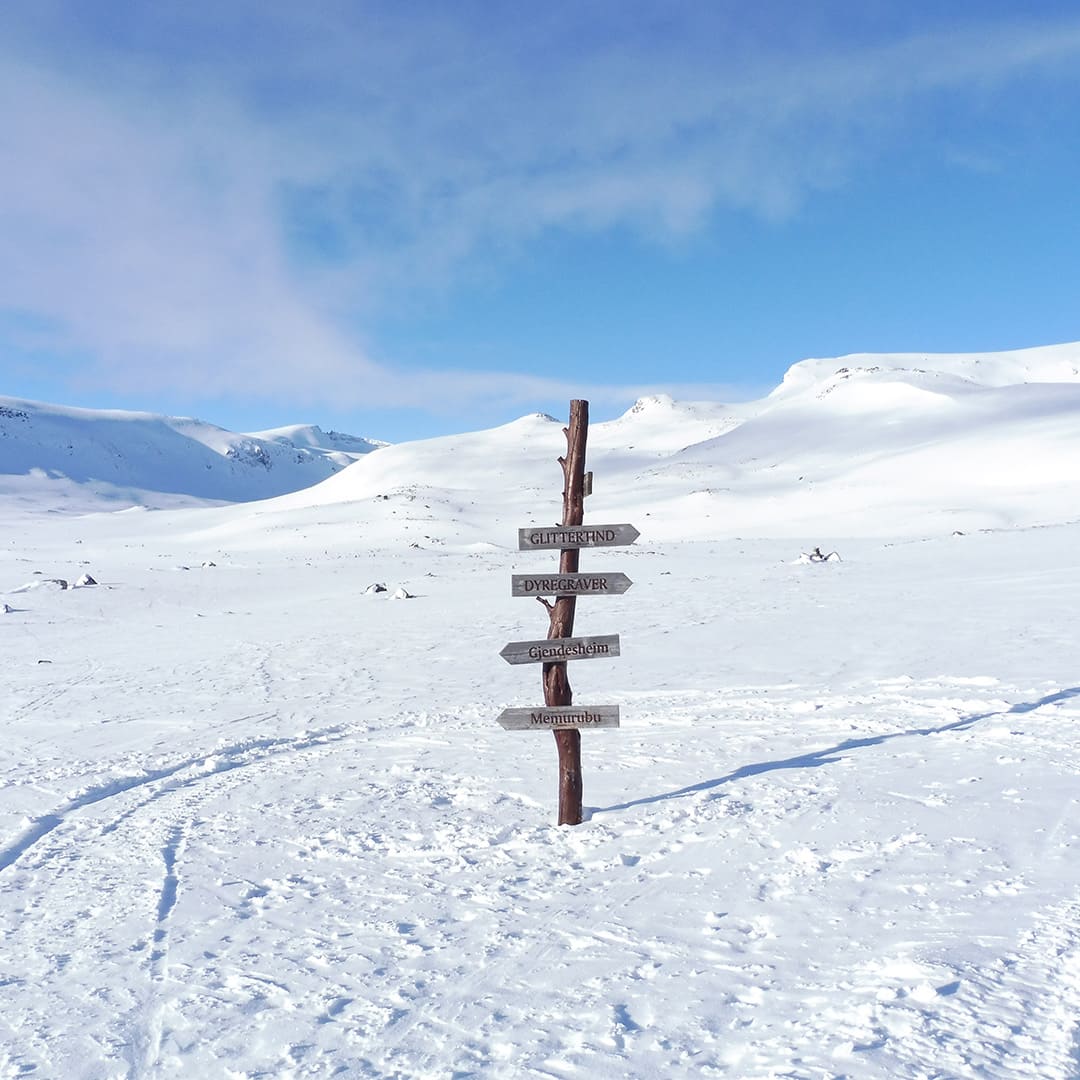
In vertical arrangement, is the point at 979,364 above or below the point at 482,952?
above

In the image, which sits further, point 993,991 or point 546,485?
point 546,485

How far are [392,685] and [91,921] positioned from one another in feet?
23.4

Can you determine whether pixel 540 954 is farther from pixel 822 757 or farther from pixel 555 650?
pixel 822 757

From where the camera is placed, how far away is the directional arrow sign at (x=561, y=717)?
21.9 ft

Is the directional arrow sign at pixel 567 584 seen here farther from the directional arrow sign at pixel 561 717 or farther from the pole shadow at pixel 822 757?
the pole shadow at pixel 822 757

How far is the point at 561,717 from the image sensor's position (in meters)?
6.69

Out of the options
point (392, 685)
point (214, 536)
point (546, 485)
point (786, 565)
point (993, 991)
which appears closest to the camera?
point (993, 991)

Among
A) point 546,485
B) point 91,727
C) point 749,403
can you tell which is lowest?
point 91,727

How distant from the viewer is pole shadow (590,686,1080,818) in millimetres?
7207

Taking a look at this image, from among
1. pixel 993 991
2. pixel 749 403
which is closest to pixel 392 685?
pixel 993 991

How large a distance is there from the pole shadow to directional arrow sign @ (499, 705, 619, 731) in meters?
0.84

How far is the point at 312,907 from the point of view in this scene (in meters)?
5.34

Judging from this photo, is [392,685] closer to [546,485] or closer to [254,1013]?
[254,1013]

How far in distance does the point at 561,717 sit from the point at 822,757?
9.54ft
